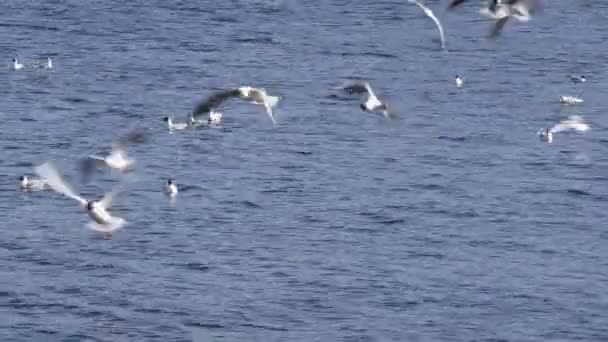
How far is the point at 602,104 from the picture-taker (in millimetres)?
82312

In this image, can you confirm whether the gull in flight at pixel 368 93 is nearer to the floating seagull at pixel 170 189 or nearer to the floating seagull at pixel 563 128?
the floating seagull at pixel 170 189

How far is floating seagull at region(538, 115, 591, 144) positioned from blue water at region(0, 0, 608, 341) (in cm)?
52

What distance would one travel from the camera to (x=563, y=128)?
250 ft

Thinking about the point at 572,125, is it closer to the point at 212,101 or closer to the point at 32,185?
the point at 32,185

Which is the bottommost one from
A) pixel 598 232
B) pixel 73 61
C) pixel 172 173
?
pixel 598 232

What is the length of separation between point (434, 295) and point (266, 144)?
62.5ft

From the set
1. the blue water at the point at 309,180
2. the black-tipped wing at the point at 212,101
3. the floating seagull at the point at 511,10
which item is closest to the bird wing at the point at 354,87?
the floating seagull at the point at 511,10

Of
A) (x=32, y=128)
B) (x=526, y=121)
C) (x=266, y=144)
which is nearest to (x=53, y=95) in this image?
(x=32, y=128)

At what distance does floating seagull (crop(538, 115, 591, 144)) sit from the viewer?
7600 cm

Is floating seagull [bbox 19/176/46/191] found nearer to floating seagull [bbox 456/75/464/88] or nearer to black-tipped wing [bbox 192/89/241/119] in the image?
floating seagull [bbox 456/75/464/88]

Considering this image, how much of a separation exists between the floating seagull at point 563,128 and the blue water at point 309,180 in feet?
1.70

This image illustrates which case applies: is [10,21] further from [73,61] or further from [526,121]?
[526,121]

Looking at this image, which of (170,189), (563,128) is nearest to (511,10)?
(170,189)

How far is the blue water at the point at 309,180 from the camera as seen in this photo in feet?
187
